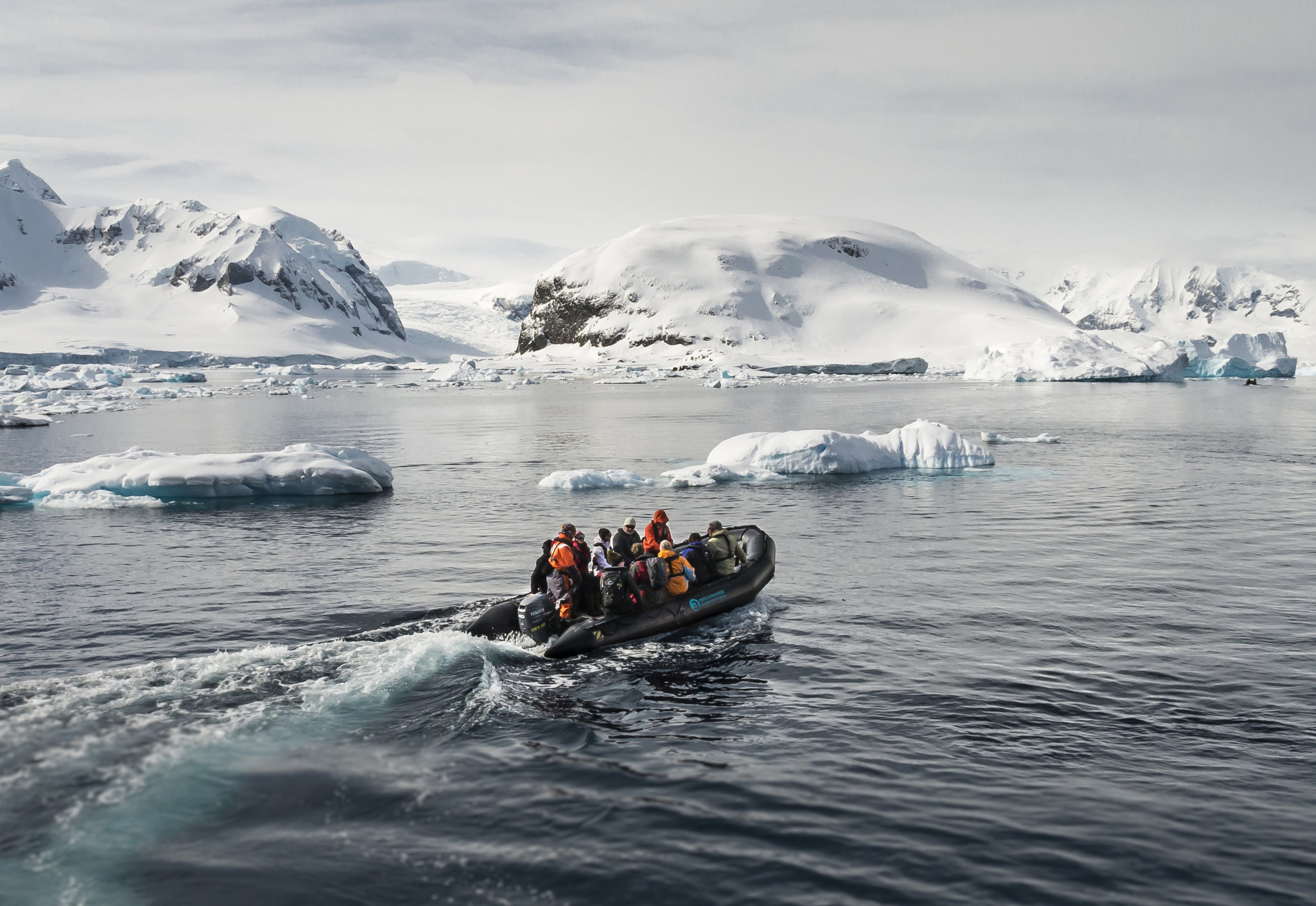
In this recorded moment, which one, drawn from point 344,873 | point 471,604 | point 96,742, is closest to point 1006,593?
point 471,604

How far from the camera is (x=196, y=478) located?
1280 inches

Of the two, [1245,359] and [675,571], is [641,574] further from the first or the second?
[1245,359]

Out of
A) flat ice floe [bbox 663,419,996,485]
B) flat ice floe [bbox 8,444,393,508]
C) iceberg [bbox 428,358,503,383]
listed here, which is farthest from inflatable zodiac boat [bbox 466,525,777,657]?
iceberg [bbox 428,358,503,383]

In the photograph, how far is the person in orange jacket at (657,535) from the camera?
18719 mm

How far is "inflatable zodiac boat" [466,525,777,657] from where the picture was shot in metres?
16.4

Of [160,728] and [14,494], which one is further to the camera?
[14,494]

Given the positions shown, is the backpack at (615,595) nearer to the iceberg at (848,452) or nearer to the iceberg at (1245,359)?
the iceberg at (848,452)

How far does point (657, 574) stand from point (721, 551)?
2.03 m

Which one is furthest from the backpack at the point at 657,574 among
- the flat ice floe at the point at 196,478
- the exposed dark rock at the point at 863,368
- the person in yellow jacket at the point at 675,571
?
the exposed dark rock at the point at 863,368

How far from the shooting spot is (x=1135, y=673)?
49.3 ft

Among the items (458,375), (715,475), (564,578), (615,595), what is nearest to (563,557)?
(564,578)

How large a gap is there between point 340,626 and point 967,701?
1127 centimetres

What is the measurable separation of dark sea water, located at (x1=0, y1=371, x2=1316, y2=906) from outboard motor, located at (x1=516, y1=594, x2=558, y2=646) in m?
0.45

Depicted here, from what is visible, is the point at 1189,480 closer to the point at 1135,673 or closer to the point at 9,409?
the point at 1135,673
